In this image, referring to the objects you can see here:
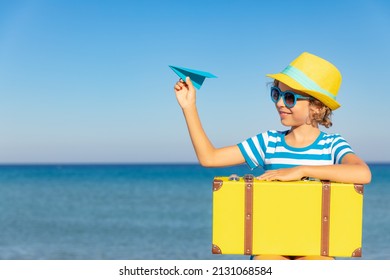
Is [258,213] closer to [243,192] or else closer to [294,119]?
[243,192]

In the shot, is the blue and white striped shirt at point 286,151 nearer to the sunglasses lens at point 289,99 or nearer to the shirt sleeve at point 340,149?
the shirt sleeve at point 340,149

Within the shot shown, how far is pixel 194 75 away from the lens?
10.9 feet

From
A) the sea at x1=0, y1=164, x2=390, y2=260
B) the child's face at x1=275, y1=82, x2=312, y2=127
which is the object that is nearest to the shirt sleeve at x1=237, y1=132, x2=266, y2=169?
the child's face at x1=275, y1=82, x2=312, y2=127

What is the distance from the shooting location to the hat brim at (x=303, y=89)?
3.33 meters

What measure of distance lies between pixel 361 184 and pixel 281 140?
28.2 inches

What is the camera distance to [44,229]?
19016 mm

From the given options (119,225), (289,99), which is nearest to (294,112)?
(289,99)

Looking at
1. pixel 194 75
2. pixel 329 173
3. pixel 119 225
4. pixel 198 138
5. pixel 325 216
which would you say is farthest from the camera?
pixel 119 225

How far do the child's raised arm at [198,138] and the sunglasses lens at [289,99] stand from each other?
40 centimetres

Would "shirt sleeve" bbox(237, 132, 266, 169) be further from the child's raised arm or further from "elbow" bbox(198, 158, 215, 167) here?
"elbow" bbox(198, 158, 215, 167)

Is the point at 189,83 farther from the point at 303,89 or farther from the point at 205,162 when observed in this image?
the point at 303,89

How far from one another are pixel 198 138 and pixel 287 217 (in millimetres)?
776

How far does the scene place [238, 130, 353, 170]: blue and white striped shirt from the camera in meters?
3.40
